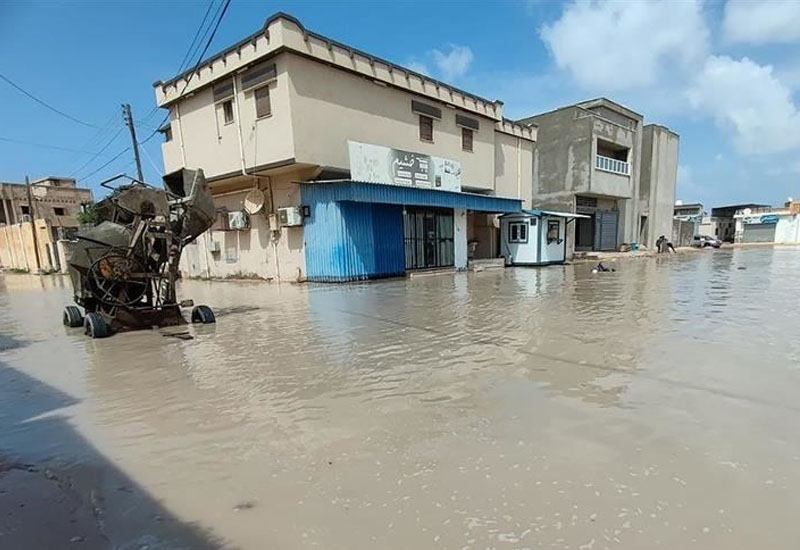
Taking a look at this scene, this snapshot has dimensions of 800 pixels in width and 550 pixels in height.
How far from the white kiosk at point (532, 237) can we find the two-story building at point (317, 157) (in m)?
2.26

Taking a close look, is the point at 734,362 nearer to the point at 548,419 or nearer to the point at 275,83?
the point at 548,419

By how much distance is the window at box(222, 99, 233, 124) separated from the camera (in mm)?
15133

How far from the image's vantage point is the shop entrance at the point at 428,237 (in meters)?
16.9

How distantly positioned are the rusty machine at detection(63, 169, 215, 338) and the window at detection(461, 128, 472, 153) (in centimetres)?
1438

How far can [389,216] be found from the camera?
15.6 meters

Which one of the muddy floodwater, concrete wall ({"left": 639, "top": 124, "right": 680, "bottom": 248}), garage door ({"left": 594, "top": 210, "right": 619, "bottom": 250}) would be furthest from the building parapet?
concrete wall ({"left": 639, "top": 124, "right": 680, "bottom": 248})

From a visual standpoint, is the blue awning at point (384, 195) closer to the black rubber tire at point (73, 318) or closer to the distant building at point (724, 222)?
the black rubber tire at point (73, 318)

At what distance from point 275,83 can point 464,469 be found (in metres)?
13.8

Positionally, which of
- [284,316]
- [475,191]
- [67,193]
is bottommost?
[284,316]

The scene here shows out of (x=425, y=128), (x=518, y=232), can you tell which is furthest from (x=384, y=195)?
(x=518, y=232)

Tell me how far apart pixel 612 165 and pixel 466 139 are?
45.4ft

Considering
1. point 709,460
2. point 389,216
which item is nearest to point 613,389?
point 709,460

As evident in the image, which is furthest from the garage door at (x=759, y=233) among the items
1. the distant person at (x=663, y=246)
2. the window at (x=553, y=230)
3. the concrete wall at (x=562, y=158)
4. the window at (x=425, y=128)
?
the window at (x=425, y=128)

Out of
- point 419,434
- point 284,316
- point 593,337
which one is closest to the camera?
point 419,434
